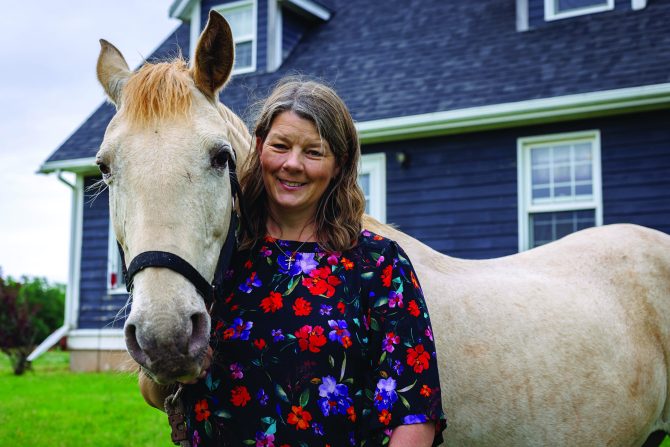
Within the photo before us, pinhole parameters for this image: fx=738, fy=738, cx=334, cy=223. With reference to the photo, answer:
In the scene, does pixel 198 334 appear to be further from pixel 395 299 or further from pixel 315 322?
pixel 395 299

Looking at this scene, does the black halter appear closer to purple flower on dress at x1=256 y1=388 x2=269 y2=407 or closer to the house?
purple flower on dress at x1=256 y1=388 x2=269 y2=407

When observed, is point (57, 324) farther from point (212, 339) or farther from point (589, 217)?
point (212, 339)

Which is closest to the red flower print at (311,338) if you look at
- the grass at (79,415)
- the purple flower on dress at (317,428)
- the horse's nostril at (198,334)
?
the purple flower on dress at (317,428)

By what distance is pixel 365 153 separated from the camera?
11.5m

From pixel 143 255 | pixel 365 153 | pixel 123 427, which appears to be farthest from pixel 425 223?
pixel 143 255

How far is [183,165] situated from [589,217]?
8604 mm

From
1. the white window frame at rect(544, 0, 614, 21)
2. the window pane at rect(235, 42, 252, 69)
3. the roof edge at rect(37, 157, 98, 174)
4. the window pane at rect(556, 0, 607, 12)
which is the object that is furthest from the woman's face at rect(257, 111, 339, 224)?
the window pane at rect(235, 42, 252, 69)

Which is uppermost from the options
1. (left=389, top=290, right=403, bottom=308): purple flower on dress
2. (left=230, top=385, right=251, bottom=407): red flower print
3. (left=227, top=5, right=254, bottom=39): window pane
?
(left=227, top=5, right=254, bottom=39): window pane

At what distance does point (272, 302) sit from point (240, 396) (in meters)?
0.29

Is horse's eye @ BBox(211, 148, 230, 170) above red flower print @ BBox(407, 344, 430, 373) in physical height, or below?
above

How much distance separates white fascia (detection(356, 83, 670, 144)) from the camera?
9266 millimetres

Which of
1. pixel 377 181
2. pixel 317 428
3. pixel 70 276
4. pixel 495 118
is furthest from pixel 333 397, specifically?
pixel 70 276

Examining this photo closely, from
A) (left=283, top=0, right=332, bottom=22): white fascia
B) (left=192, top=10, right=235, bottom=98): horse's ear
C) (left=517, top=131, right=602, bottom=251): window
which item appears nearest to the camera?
(left=192, top=10, right=235, bottom=98): horse's ear

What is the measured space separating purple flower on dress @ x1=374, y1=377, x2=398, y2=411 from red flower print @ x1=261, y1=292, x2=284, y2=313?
0.37 meters
